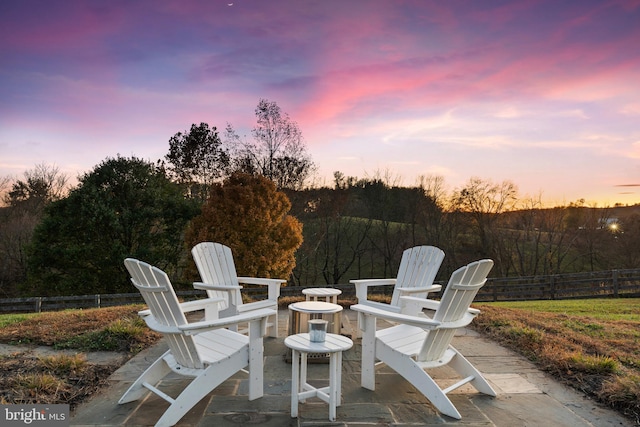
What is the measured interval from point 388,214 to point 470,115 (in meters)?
12.0

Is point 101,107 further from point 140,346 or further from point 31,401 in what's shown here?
point 31,401

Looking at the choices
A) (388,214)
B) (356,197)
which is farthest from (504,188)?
(356,197)

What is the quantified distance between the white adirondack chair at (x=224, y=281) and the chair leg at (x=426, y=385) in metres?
1.70

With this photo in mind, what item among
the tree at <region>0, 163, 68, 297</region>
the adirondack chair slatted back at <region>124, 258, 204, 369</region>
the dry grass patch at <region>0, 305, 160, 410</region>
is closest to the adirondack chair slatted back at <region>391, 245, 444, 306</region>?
the adirondack chair slatted back at <region>124, 258, 204, 369</region>

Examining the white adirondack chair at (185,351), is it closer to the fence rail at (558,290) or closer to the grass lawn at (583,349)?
the grass lawn at (583,349)

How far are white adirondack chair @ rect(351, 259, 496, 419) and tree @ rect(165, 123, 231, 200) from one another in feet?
47.9

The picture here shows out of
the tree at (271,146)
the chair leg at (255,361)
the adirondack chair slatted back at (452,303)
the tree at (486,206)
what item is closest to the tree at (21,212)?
the tree at (271,146)

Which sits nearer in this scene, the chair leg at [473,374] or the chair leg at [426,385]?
the chair leg at [426,385]

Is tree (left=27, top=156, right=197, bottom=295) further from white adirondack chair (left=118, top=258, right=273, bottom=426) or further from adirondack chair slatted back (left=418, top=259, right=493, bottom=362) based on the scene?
adirondack chair slatted back (left=418, top=259, right=493, bottom=362)

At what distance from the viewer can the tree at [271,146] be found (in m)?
15.7

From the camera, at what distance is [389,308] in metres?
4.16

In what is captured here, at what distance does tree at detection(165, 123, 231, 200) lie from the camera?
17.1 m

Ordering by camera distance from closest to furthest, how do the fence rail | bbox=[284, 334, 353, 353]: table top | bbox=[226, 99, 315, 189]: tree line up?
bbox=[284, 334, 353, 353]: table top, the fence rail, bbox=[226, 99, 315, 189]: tree

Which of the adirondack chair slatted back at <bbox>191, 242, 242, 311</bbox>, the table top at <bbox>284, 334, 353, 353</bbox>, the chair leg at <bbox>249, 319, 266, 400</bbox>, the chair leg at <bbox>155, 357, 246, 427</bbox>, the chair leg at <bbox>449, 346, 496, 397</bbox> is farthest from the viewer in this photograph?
the adirondack chair slatted back at <bbox>191, 242, 242, 311</bbox>
